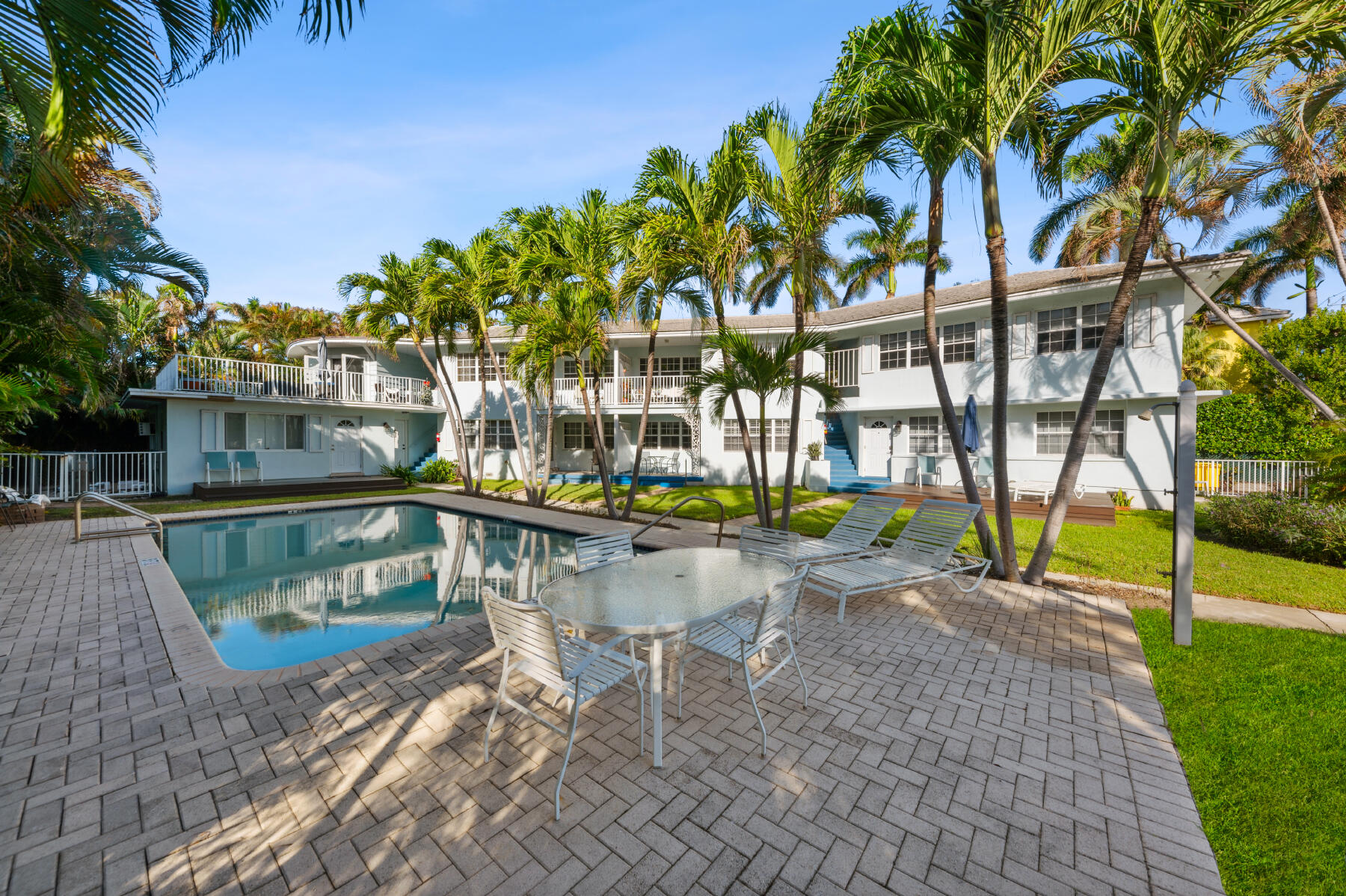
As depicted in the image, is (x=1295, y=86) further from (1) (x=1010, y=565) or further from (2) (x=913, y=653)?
(2) (x=913, y=653)

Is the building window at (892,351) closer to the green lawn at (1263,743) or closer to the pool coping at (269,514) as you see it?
the pool coping at (269,514)

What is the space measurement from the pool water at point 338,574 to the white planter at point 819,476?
9355 mm

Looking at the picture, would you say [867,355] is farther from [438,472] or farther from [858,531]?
[438,472]

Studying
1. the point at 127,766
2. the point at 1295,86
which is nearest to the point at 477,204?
the point at 127,766

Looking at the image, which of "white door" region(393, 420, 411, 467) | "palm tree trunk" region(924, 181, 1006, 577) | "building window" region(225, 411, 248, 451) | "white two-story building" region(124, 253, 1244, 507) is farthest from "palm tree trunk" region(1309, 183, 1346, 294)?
"building window" region(225, 411, 248, 451)

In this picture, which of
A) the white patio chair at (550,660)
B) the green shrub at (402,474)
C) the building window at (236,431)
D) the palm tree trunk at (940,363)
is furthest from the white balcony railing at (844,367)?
the building window at (236,431)

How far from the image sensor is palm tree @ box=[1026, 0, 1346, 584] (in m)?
5.13

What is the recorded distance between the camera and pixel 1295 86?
11258 millimetres

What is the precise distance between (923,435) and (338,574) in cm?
1592

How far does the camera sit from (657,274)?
10.1m

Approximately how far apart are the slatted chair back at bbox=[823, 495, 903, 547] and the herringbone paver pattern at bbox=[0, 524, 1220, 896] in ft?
8.73

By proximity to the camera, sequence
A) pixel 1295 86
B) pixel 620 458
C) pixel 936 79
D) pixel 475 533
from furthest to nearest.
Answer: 1. pixel 620 458
2. pixel 475 533
3. pixel 1295 86
4. pixel 936 79

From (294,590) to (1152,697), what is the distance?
1025 cm

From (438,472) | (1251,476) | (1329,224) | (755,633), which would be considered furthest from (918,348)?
(438,472)
